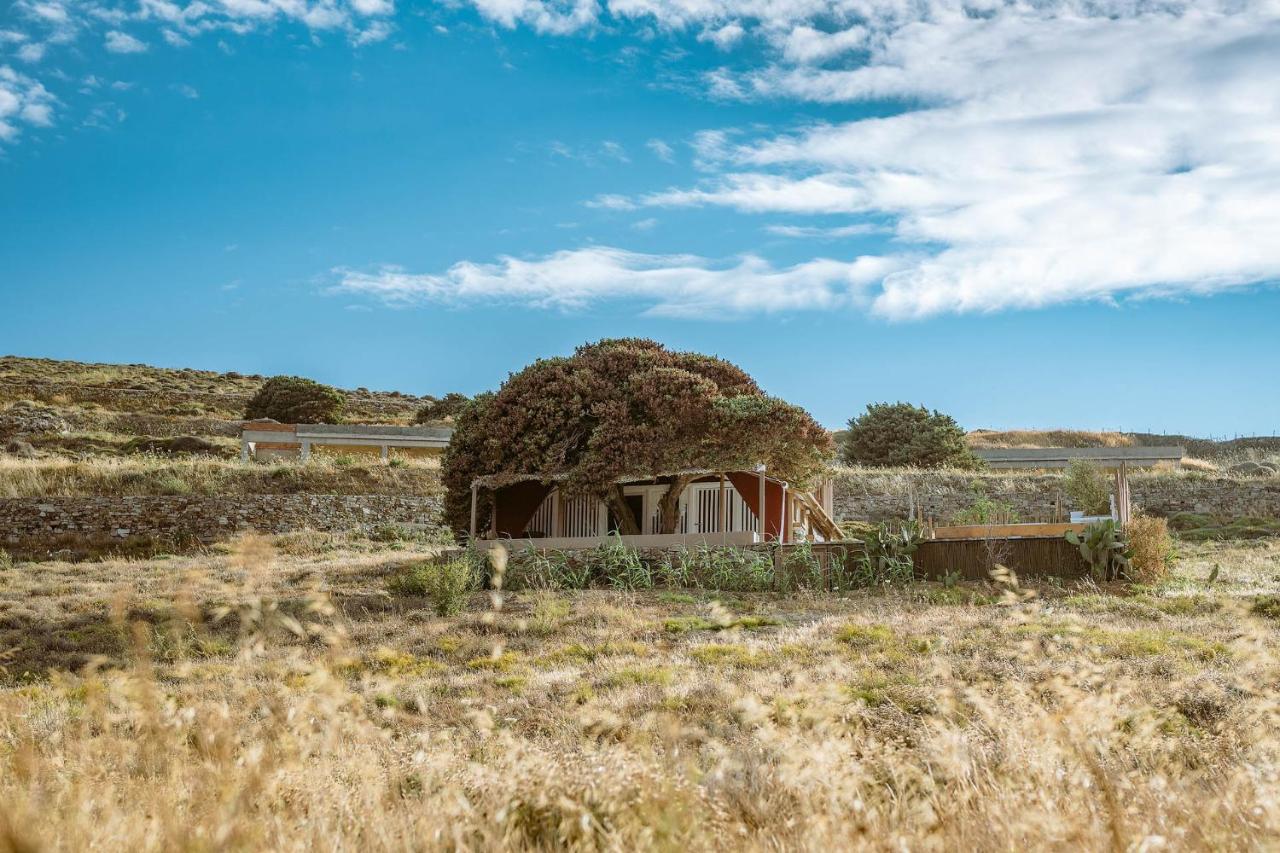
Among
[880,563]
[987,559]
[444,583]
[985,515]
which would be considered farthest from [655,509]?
[444,583]

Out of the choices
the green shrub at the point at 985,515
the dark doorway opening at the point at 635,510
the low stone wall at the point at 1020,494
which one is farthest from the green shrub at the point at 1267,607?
the low stone wall at the point at 1020,494

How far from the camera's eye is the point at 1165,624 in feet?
31.8

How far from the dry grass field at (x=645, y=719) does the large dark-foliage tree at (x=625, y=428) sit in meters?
2.78

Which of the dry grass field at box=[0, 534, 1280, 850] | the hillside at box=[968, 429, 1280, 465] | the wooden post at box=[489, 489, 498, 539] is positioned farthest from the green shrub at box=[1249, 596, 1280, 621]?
the hillside at box=[968, 429, 1280, 465]

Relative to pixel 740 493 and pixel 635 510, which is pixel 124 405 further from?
pixel 740 493

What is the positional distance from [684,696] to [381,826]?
3.89 metres

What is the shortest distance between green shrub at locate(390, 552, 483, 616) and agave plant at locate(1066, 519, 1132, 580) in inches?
309

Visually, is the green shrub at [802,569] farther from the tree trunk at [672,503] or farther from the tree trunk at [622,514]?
the tree trunk at [622,514]

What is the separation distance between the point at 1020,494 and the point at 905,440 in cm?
778

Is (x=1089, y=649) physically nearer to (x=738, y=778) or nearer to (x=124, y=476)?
(x=738, y=778)

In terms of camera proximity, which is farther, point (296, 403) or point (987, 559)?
point (296, 403)

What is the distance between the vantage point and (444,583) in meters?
11.5

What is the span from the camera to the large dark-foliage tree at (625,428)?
1520cm

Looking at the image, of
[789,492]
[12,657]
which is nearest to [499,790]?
[12,657]
